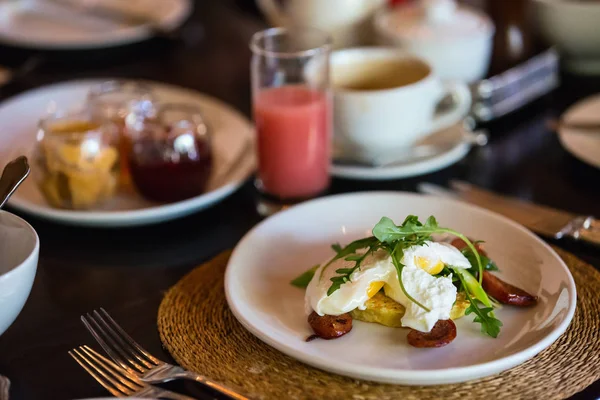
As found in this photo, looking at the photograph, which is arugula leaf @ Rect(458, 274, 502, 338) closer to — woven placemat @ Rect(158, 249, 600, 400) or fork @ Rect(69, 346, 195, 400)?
woven placemat @ Rect(158, 249, 600, 400)

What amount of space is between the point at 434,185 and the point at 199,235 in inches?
14.7

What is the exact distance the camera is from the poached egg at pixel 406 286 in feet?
2.43

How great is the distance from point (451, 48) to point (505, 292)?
59 centimetres

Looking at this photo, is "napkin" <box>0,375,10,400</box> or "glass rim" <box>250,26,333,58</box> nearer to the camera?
"napkin" <box>0,375,10,400</box>

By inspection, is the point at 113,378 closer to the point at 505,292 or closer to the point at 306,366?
the point at 306,366

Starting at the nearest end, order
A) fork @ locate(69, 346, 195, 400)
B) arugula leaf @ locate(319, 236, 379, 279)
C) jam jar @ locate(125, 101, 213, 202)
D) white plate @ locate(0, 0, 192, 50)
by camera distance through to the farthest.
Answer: fork @ locate(69, 346, 195, 400)
arugula leaf @ locate(319, 236, 379, 279)
jam jar @ locate(125, 101, 213, 202)
white plate @ locate(0, 0, 192, 50)

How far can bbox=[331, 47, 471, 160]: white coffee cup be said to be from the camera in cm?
112

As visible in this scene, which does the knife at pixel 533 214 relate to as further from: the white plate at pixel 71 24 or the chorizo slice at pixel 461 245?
the white plate at pixel 71 24

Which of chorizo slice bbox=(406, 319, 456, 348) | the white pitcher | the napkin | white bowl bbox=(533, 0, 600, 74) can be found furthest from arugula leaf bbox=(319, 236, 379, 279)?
white bowl bbox=(533, 0, 600, 74)

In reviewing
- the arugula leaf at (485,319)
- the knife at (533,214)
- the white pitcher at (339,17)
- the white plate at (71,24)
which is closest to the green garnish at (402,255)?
the arugula leaf at (485,319)

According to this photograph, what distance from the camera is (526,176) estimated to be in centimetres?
118

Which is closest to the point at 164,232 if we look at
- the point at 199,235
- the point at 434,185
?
the point at 199,235

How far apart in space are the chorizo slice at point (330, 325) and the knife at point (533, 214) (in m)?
0.36

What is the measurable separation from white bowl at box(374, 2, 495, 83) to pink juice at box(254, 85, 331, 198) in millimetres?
256
